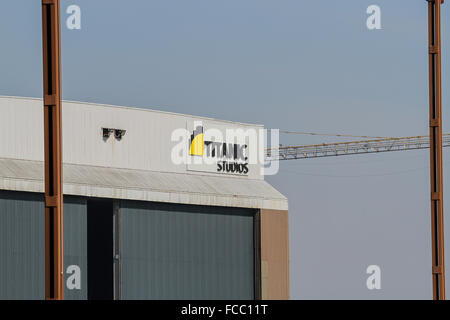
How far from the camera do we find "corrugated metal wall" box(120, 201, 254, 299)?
218 ft

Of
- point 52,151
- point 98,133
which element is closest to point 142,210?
point 98,133

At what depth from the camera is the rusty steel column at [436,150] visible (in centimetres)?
3569

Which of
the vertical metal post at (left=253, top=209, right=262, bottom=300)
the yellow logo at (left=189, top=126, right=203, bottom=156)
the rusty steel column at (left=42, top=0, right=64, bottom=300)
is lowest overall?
the vertical metal post at (left=253, top=209, right=262, bottom=300)

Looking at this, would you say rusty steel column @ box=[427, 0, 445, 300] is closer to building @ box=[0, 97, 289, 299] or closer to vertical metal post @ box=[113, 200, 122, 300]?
building @ box=[0, 97, 289, 299]

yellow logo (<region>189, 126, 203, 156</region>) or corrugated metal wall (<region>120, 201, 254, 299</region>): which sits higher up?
yellow logo (<region>189, 126, 203, 156</region>)

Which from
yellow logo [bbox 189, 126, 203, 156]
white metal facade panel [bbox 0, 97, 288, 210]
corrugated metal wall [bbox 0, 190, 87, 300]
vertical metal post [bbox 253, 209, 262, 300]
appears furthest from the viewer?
yellow logo [bbox 189, 126, 203, 156]

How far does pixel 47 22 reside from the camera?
24406 mm

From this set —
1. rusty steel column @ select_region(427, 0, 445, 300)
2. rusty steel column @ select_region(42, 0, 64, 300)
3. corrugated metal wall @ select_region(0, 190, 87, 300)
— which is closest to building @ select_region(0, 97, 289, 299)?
corrugated metal wall @ select_region(0, 190, 87, 300)

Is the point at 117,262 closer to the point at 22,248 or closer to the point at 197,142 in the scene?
the point at 22,248

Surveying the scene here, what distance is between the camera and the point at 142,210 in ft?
221

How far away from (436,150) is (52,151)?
58.9ft

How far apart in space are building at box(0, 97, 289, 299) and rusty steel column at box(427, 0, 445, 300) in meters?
29.7

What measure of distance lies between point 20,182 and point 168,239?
12.9 metres
